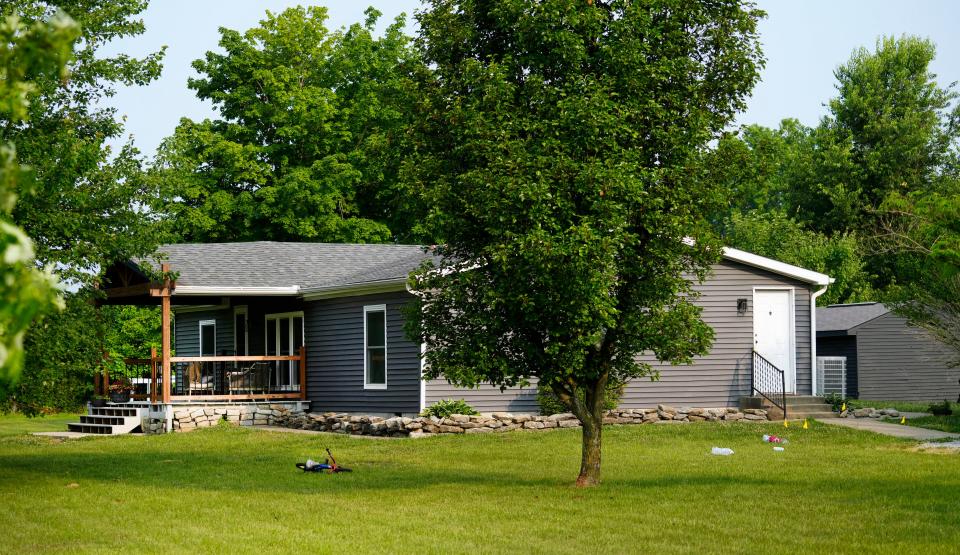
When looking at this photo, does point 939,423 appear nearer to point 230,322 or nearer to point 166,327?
point 166,327

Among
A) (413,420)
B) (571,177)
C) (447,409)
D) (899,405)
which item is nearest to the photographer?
(571,177)

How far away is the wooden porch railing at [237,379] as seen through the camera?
23.5 m

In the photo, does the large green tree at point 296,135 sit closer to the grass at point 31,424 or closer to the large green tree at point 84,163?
the grass at point 31,424

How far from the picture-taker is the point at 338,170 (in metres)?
37.9

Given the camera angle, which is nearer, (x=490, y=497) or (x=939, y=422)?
(x=490, y=497)

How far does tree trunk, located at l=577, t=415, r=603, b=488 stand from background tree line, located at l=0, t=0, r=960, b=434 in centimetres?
270

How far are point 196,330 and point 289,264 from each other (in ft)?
15.1

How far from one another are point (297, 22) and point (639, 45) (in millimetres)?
29621

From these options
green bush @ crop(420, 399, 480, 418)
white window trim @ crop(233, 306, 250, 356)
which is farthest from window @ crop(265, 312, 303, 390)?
green bush @ crop(420, 399, 480, 418)

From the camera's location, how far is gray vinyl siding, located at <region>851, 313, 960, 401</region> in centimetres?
3116

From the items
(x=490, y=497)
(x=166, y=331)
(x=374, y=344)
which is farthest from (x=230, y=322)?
(x=490, y=497)

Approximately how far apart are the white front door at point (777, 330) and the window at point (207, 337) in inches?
536

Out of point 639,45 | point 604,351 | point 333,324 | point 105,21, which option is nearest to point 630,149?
point 639,45

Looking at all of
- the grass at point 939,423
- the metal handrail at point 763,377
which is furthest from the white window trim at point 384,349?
the grass at point 939,423
